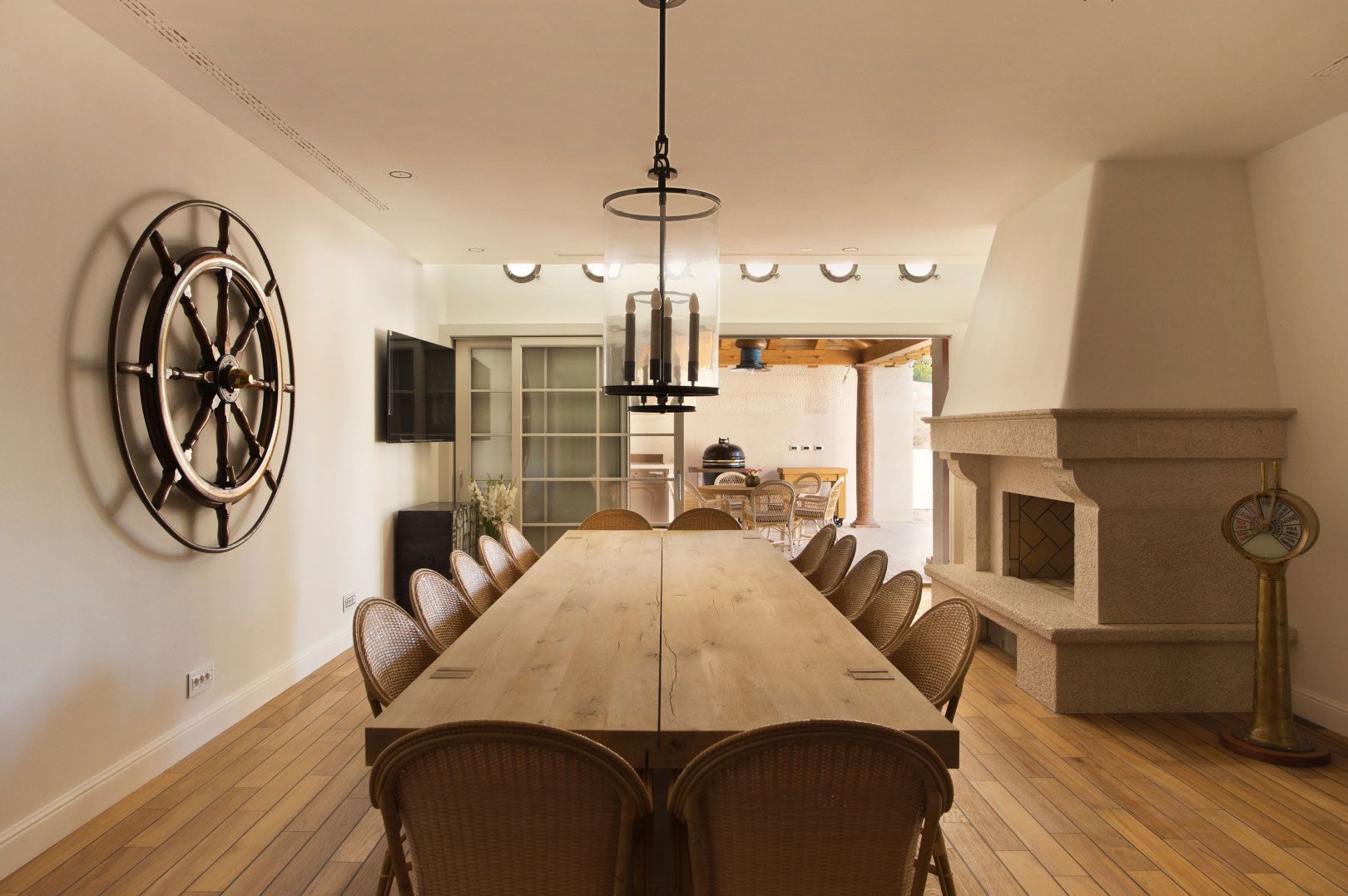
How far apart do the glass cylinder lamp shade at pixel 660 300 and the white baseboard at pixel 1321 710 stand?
126 inches

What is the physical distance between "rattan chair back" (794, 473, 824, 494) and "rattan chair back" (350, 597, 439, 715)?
10.3 m

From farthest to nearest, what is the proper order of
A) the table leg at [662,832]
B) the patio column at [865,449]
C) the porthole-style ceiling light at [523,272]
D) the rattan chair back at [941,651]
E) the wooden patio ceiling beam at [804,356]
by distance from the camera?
the patio column at [865,449] < the wooden patio ceiling beam at [804,356] < the porthole-style ceiling light at [523,272] < the rattan chair back at [941,651] < the table leg at [662,832]

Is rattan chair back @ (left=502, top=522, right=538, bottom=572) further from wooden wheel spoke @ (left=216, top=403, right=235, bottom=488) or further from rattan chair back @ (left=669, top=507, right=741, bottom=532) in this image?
wooden wheel spoke @ (left=216, top=403, right=235, bottom=488)

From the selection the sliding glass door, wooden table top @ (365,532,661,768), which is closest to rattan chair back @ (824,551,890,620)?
wooden table top @ (365,532,661,768)

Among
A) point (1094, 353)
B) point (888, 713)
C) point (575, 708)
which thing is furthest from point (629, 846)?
point (1094, 353)

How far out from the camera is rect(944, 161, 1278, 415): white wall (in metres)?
3.86

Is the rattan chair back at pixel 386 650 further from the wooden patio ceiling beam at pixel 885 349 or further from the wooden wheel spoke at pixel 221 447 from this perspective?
the wooden patio ceiling beam at pixel 885 349

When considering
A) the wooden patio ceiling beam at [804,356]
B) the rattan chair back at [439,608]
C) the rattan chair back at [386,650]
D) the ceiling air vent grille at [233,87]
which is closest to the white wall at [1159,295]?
the rattan chair back at [439,608]

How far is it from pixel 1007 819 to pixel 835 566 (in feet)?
4.51

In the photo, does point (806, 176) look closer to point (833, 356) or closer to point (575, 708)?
point (575, 708)

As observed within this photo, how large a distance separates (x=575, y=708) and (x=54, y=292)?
7.08 ft

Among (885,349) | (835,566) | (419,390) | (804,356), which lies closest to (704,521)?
(835,566)

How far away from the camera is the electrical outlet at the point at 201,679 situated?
335cm

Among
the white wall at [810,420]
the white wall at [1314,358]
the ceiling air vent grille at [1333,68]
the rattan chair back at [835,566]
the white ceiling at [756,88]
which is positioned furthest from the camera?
the white wall at [810,420]
